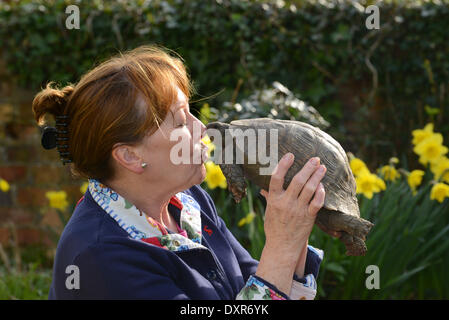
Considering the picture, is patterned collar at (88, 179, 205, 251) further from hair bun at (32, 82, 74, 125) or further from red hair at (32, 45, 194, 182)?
hair bun at (32, 82, 74, 125)

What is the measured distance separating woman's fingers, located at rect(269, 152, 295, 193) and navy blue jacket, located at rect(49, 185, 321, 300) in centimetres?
30

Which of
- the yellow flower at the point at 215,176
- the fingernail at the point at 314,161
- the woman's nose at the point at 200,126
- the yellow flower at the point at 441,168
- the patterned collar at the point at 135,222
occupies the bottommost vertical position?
the yellow flower at the point at 215,176

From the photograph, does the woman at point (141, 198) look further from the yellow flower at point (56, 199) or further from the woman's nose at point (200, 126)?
the yellow flower at point (56, 199)

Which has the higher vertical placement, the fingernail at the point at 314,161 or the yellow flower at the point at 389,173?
the fingernail at the point at 314,161

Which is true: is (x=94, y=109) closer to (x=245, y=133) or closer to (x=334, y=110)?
(x=245, y=133)

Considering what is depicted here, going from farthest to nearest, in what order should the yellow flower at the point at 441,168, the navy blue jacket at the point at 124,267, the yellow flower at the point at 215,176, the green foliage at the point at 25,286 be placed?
the green foliage at the point at 25,286
the yellow flower at the point at 441,168
the yellow flower at the point at 215,176
the navy blue jacket at the point at 124,267

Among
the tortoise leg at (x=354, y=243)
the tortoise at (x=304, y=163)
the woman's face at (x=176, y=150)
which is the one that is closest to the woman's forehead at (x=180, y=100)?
the woman's face at (x=176, y=150)

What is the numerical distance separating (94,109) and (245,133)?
469 mm

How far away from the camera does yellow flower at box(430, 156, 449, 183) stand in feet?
9.46

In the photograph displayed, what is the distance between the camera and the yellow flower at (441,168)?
2.88 meters

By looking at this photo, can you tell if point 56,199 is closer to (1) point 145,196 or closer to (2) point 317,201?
(1) point 145,196

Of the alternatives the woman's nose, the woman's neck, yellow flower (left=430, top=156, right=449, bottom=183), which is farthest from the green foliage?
yellow flower (left=430, top=156, right=449, bottom=183)

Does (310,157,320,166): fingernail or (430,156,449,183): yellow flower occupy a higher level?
(310,157,320,166): fingernail

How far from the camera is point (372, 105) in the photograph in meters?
4.32
